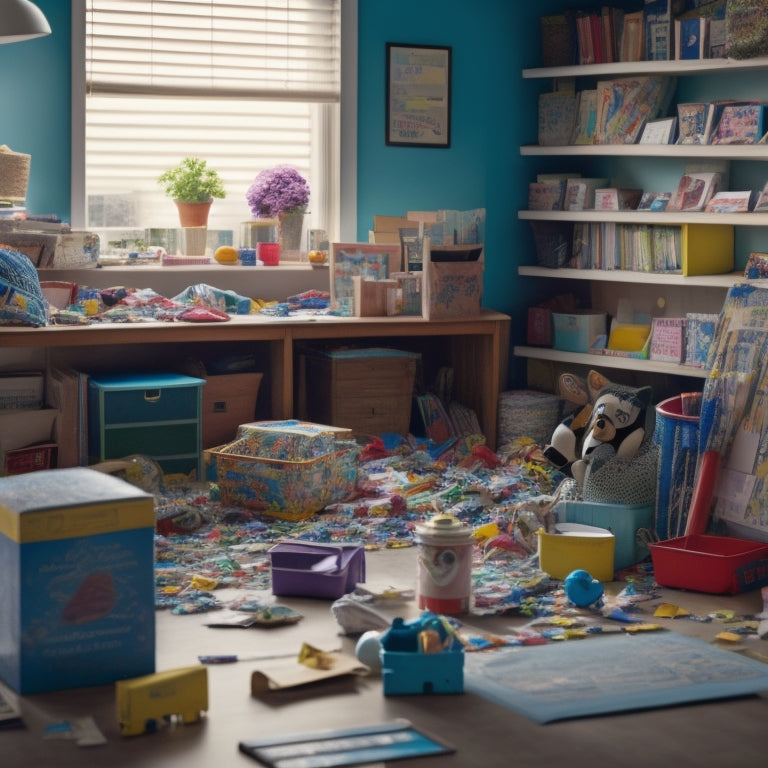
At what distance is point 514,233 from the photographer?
661 cm

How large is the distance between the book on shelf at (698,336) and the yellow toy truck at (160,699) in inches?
125

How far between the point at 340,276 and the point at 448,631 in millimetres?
2802

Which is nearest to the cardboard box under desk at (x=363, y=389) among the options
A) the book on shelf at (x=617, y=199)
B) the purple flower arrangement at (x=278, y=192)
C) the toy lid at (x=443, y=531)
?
the purple flower arrangement at (x=278, y=192)

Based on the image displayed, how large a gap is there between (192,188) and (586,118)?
6.14 feet

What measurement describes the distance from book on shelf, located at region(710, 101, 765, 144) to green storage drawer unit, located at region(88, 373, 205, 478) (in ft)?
7.76

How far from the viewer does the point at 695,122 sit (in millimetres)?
5613

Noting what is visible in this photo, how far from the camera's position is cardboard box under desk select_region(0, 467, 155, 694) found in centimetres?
308

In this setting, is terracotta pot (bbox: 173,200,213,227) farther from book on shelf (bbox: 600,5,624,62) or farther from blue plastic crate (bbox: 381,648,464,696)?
blue plastic crate (bbox: 381,648,464,696)

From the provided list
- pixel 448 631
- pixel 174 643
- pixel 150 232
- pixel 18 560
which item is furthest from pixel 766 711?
pixel 150 232

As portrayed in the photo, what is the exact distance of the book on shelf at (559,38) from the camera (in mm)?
6375

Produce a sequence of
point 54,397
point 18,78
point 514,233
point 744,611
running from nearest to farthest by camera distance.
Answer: point 744,611 → point 54,397 → point 18,78 → point 514,233

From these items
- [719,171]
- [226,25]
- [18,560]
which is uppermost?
[226,25]

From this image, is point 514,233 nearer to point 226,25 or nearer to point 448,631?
point 226,25

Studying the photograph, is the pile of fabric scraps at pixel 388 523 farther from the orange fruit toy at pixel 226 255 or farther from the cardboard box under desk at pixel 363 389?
the orange fruit toy at pixel 226 255
